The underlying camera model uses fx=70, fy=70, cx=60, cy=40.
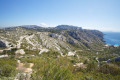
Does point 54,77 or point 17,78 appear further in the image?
point 17,78

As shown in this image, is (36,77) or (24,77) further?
(24,77)

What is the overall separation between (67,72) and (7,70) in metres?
17.3

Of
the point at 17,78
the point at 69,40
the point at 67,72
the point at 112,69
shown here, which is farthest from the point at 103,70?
the point at 69,40

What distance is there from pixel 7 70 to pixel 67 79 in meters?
17.3

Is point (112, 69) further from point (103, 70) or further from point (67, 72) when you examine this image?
point (67, 72)

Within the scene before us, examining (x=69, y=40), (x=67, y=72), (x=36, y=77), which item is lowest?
(x=69, y=40)

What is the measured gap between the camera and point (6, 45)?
271 feet

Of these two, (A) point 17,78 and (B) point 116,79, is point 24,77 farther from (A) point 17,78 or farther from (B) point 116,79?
(B) point 116,79

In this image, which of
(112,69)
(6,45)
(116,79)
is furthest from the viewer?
(6,45)

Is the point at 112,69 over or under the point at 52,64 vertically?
under

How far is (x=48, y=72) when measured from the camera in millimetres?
10602

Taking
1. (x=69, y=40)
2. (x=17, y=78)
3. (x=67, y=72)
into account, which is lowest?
(x=69, y=40)

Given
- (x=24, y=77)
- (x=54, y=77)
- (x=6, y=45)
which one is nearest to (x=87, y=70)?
(x=24, y=77)

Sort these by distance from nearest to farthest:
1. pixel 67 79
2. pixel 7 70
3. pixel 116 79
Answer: pixel 67 79 < pixel 7 70 < pixel 116 79
